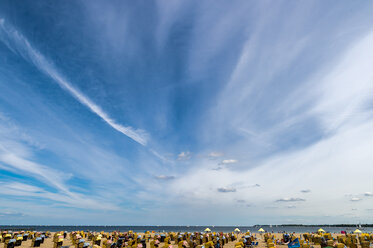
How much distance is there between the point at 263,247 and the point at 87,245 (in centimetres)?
1769

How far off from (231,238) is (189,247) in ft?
43.2

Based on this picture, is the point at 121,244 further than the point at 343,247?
Yes

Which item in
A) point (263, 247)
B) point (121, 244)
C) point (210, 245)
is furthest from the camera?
point (263, 247)

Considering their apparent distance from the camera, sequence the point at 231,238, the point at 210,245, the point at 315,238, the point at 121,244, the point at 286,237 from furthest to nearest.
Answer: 1. the point at 231,238
2. the point at 286,237
3. the point at 315,238
4. the point at 121,244
5. the point at 210,245

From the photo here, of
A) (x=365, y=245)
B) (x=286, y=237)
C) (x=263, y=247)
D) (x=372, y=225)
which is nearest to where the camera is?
(x=365, y=245)

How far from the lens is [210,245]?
18.2 metres

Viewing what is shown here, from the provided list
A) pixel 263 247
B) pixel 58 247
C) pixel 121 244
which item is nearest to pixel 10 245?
pixel 58 247

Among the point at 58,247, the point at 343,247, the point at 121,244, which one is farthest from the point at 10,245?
the point at 343,247

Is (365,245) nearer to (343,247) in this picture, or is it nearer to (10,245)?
(343,247)

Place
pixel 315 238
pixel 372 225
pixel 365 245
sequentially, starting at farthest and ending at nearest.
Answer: pixel 372 225 < pixel 315 238 < pixel 365 245

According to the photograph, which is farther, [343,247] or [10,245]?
[10,245]

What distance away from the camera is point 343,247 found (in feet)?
53.2

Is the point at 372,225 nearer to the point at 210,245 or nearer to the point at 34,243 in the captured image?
the point at 210,245

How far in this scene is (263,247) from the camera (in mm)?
24391
